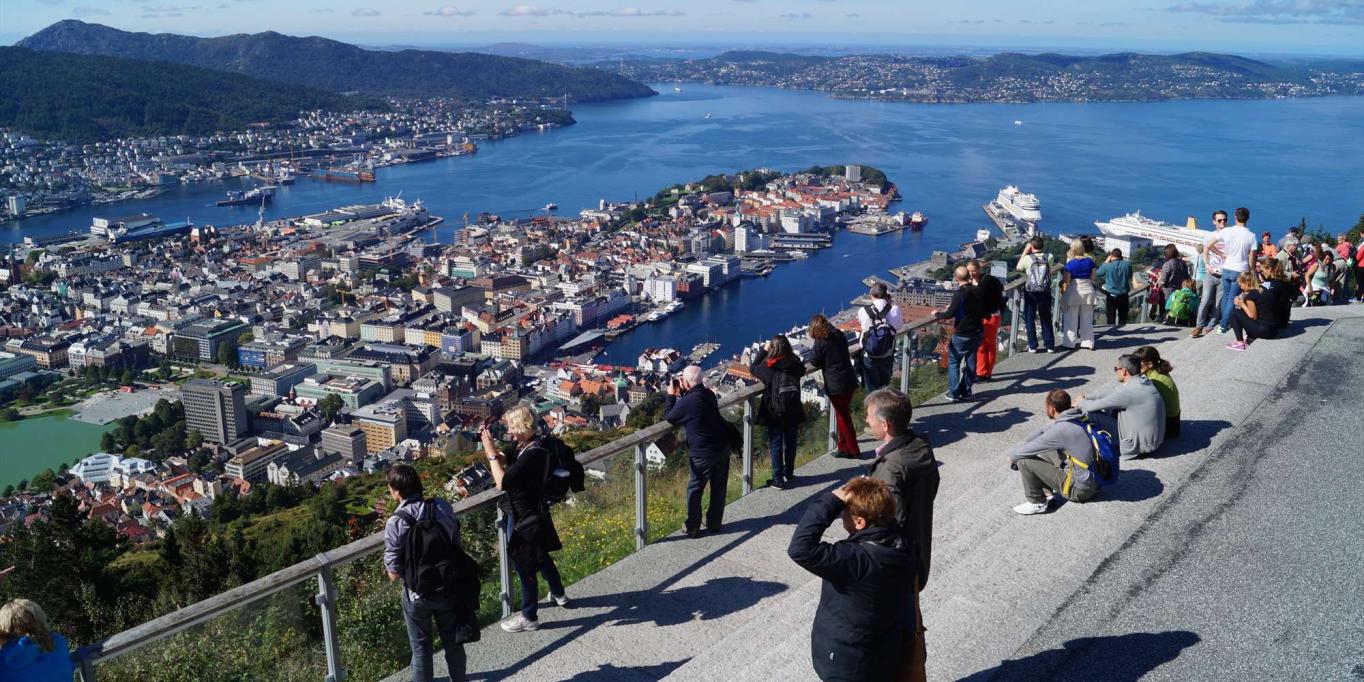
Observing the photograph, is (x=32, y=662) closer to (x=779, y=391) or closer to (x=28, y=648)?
(x=28, y=648)

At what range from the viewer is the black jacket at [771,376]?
3.58m

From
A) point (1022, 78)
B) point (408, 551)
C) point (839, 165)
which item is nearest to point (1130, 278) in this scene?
point (408, 551)

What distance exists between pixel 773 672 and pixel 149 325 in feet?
101

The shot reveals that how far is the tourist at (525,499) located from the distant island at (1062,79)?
9408cm

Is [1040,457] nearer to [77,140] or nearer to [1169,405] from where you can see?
[1169,405]

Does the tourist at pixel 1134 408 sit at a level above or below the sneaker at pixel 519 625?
above

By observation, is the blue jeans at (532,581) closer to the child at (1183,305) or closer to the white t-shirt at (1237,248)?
the white t-shirt at (1237,248)

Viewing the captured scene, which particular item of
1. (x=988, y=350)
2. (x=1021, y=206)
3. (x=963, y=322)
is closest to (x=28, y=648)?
(x=963, y=322)

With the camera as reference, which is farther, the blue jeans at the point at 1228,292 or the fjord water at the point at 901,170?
the fjord water at the point at 901,170

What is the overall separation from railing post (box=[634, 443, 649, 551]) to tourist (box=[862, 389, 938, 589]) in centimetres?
111

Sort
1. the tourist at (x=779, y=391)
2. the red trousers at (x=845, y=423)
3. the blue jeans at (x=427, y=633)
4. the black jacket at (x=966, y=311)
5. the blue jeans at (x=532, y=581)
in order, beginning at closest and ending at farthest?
the blue jeans at (x=427, y=633) < the blue jeans at (x=532, y=581) < the tourist at (x=779, y=391) < the red trousers at (x=845, y=423) < the black jacket at (x=966, y=311)

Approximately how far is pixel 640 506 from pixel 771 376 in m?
0.65

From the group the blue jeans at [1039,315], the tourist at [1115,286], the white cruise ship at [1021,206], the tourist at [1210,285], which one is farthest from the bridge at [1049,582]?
the white cruise ship at [1021,206]

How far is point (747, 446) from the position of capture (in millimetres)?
3762
